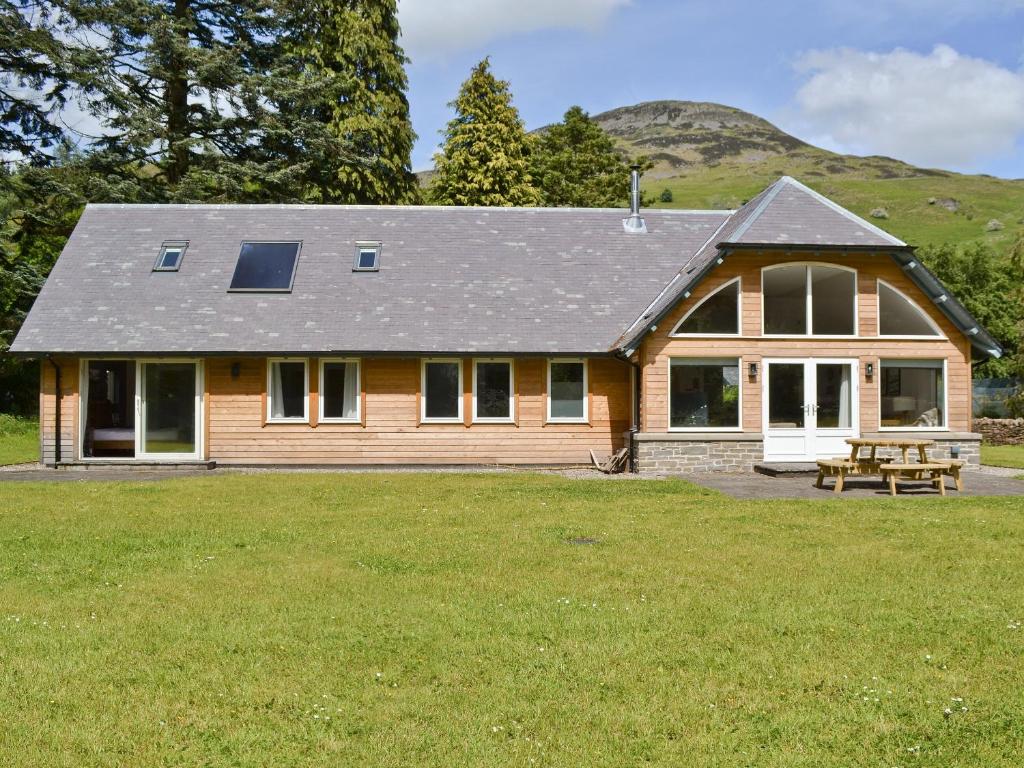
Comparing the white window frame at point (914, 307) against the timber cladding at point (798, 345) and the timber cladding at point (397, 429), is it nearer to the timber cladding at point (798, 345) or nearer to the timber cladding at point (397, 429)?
the timber cladding at point (798, 345)

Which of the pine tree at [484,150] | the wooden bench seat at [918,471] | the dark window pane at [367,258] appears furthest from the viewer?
the pine tree at [484,150]

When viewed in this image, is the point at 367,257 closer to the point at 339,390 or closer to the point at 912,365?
the point at 339,390

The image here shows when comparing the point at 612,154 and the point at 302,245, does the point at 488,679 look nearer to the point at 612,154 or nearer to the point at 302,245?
the point at 302,245

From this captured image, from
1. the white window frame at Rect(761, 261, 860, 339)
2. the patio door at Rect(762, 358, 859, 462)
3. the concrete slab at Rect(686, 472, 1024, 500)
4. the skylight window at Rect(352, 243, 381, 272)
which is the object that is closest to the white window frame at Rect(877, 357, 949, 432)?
the patio door at Rect(762, 358, 859, 462)

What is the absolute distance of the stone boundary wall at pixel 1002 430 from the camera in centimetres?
2881

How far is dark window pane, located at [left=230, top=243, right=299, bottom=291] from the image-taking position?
68.7 ft

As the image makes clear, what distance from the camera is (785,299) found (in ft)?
61.7

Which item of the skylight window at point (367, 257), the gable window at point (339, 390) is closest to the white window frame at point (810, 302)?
the gable window at point (339, 390)

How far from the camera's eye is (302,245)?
2211 centimetres

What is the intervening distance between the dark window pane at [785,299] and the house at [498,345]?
0.04m

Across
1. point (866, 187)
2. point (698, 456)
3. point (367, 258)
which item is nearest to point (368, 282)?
point (367, 258)

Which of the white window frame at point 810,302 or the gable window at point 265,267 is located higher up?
the gable window at point 265,267

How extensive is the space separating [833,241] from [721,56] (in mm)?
4349

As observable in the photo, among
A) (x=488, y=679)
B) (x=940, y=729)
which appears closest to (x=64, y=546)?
Result: (x=488, y=679)
